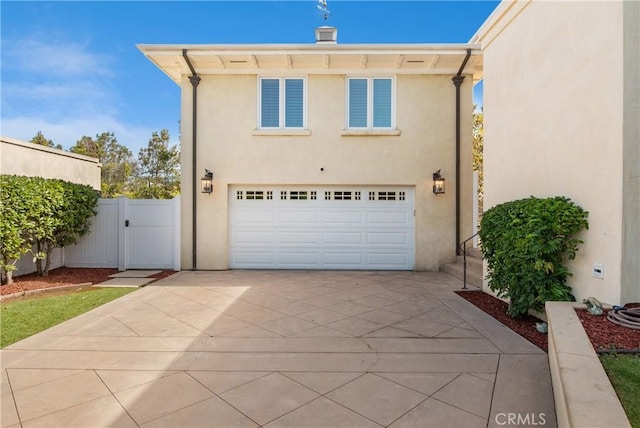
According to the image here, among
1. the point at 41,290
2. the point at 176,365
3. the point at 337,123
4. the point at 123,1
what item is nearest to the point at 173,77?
the point at 123,1

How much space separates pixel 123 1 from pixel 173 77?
8.72ft

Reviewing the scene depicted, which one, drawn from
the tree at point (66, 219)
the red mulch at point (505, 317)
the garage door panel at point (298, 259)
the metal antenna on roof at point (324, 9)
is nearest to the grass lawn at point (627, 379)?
the red mulch at point (505, 317)

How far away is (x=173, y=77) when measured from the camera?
31.3ft

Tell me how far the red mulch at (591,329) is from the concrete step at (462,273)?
1595 mm

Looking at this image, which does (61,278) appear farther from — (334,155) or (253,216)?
(334,155)

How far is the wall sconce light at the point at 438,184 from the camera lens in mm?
8820

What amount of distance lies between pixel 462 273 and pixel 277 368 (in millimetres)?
5983

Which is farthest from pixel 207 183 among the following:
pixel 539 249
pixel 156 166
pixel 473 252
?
pixel 156 166

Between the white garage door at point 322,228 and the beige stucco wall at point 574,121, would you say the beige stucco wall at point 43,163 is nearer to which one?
the white garage door at point 322,228

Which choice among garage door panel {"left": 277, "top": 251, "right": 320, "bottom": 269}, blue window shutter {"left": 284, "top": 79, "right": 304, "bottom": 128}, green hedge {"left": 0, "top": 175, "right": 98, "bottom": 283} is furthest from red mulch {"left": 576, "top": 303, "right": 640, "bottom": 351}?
green hedge {"left": 0, "top": 175, "right": 98, "bottom": 283}

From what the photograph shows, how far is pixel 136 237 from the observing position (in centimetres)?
894

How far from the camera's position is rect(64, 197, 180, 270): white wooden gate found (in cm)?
894

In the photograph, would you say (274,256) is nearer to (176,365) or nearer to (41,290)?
(41,290)

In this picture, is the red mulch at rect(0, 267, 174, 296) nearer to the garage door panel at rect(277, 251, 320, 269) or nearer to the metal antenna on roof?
the garage door panel at rect(277, 251, 320, 269)
